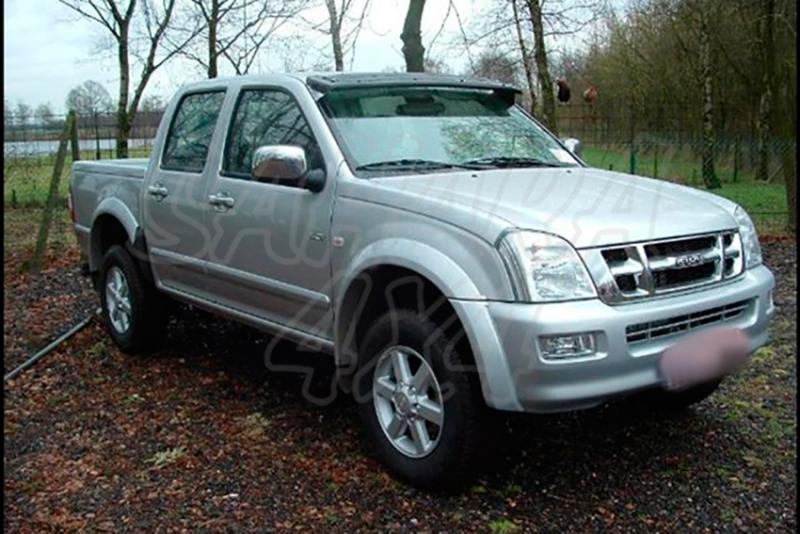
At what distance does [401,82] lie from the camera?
4105mm

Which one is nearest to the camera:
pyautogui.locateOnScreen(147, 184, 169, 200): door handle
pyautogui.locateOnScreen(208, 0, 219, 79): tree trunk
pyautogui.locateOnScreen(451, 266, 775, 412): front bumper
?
pyautogui.locateOnScreen(451, 266, 775, 412): front bumper

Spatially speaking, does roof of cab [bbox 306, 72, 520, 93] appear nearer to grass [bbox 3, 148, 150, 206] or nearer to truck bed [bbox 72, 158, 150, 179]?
truck bed [bbox 72, 158, 150, 179]

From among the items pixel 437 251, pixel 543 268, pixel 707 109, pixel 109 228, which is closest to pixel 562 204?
pixel 543 268

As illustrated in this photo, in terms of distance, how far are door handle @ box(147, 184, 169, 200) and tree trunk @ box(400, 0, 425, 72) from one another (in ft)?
21.6

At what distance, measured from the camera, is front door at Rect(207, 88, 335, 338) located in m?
3.71

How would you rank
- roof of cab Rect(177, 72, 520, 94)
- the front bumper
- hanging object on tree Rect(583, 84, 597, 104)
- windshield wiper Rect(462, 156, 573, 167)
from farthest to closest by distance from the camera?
1. hanging object on tree Rect(583, 84, 597, 104)
2. roof of cab Rect(177, 72, 520, 94)
3. windshield wiper Rect(462, 156, 573, 167)
4. the front bumper

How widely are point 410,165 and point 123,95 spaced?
44.7 feet

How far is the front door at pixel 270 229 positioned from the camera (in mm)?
3707

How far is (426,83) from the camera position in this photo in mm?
4168

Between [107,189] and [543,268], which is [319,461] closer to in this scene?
[543,268]

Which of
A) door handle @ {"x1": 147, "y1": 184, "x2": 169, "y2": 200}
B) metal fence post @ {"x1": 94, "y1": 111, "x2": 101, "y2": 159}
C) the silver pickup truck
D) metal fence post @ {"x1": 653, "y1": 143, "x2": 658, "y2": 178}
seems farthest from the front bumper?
metal fence post @ {"x1": 653, "y1": 143, "x2": 658, "y2": 178}

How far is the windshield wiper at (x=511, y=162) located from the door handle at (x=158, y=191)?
80.3 inches

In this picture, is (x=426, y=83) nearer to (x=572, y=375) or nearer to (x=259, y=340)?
(x=572, y=375)

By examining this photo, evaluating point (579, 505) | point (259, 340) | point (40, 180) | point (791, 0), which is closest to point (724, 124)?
point (791, 0)
